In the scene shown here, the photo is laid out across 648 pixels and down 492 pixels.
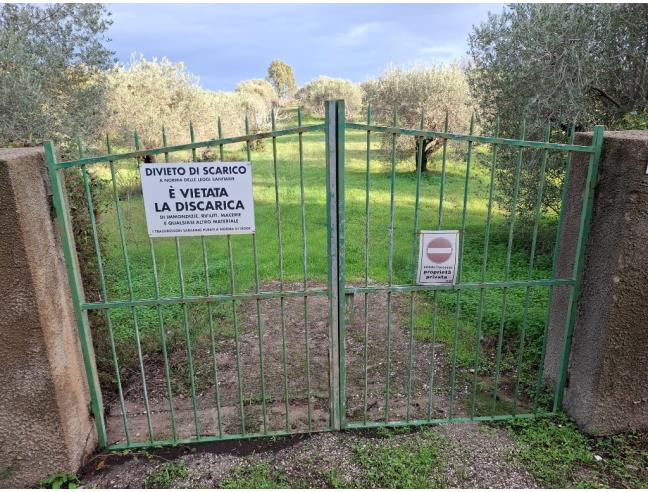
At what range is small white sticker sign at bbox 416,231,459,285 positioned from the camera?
3260 millimetres

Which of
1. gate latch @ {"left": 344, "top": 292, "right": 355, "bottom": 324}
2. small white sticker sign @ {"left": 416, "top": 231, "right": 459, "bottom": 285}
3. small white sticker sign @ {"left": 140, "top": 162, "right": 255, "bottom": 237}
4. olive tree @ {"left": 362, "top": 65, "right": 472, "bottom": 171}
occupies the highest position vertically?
olive tree @ {"left": 362, "top": 65, "right": 472, "bottom": 171}

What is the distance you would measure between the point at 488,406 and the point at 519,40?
5766 mm

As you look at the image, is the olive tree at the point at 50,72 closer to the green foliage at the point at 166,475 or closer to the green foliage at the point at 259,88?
the green foliage at the point at 166,475

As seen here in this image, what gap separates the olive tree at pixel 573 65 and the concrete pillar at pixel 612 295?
2996mm

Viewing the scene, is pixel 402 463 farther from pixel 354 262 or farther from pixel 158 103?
pixel 158 103

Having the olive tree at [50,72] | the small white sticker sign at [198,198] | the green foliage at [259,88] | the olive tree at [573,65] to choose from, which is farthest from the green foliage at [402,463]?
the green foliage at [259,88]

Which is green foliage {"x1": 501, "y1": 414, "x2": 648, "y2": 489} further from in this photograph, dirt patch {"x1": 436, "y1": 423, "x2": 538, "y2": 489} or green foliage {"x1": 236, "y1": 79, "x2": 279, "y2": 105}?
green foliage {"x1": 236, "y1": 79, "x2": 279, "y2": 105}

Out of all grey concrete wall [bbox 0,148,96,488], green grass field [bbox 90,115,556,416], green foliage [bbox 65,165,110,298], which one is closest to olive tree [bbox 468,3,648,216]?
green grass field [bbox 90,115,556,416]

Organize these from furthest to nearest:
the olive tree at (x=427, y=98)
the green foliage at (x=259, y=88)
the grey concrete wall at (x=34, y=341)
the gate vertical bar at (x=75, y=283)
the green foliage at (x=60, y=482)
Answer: the green foliage at (x=259, y=88), the olive tree at (x=427, y=98), the green foliage at (x=60, y=482), the gate vertical bar at (x=75, y=283), the grey concrete wall at (x=34, y=341)

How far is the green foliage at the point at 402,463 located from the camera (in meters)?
3.10

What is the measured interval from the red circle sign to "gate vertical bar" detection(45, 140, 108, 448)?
2.52m

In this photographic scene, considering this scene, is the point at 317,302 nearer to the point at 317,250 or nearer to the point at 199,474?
the point at 317,250

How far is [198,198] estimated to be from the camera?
3.08 meters

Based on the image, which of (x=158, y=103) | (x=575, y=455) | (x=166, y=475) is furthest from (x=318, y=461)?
(x=158, y=103)
